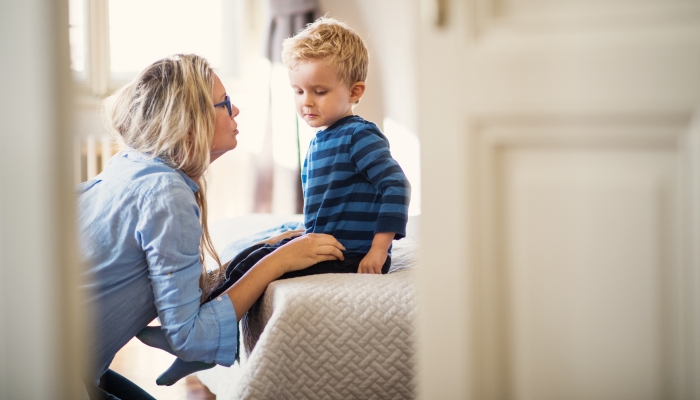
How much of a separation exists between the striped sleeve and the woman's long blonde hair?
344mm

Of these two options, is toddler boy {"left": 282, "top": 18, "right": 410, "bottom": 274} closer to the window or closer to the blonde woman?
the blonde woman

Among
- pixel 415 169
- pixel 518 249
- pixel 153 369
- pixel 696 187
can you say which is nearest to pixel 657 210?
pixel 696 187

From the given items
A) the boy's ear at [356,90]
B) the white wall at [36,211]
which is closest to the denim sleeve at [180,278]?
the white wall at [36,211]

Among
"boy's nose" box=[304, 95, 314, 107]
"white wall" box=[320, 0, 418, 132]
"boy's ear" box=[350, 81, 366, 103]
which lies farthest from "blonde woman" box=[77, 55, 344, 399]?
"white wall" box=[320, 0, 418, 132]

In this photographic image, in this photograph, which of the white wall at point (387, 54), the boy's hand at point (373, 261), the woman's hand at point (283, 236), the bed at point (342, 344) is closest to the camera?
the bed at point (342, 344)

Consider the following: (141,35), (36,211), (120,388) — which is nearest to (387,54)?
Answer: (141,35)

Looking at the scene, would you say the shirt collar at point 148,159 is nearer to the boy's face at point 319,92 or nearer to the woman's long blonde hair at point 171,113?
the woman's long blonde hair at point 171,113

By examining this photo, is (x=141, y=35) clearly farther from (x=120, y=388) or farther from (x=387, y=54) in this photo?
(x=120, y=388)

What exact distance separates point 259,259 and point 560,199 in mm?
823

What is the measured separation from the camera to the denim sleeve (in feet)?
3.73

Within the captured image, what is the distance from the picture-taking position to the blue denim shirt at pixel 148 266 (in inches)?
44.9

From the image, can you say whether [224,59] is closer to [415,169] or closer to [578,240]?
[415,169]

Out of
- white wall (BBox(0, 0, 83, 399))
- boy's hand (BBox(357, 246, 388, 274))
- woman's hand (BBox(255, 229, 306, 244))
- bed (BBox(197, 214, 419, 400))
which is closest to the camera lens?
white wall (BBox(0, 0, 83, 399))

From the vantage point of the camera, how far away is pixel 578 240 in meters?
0.72
